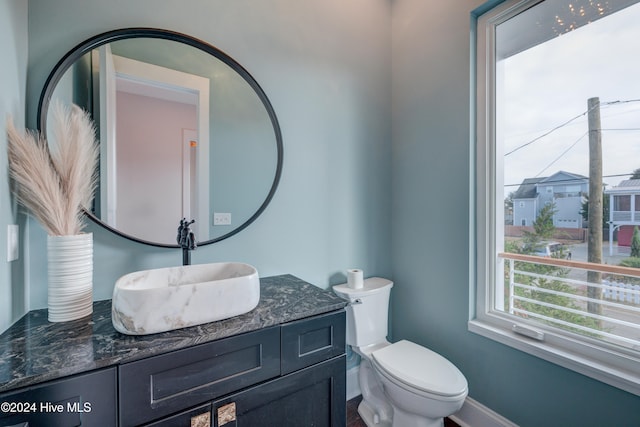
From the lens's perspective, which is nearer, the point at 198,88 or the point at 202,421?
the point at 202,421

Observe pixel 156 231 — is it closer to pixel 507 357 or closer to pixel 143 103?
pixel 143 103

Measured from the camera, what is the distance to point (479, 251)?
153cm

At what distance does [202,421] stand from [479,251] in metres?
1.49

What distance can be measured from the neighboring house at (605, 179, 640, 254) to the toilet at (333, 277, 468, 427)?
0.90 m

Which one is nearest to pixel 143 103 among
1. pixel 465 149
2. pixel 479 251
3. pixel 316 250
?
pixel 316 250

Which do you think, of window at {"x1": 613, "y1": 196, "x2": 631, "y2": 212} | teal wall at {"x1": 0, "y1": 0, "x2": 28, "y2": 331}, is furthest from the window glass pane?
teal wall at {"x1": 0, "y1": 0, "x2": 28, "y2": 331}

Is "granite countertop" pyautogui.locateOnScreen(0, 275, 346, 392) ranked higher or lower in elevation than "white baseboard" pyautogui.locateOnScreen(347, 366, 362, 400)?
higher

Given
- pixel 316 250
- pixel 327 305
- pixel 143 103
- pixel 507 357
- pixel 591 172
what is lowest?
pixel 507 357

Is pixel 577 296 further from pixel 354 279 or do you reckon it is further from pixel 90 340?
pixel 90 340

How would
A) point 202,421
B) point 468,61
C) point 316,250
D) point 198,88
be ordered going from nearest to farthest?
point 202,421 → point 198,88 → point 468,61 → point 316,250

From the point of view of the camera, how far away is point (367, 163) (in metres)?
1.87

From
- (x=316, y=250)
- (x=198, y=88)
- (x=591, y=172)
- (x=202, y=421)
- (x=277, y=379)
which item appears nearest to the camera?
(x=202, y=421)

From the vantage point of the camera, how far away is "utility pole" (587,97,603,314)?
1.19m

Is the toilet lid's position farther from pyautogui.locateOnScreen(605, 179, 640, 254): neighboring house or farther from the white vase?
the white vase
